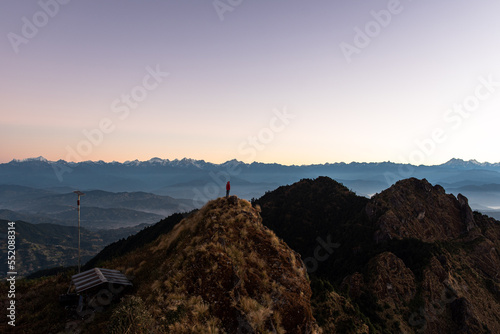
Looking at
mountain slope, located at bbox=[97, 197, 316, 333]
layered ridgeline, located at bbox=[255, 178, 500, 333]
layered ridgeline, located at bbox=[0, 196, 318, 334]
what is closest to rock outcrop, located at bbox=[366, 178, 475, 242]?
layered ridgeline, located at bbox=[255, 178, 500, 333]

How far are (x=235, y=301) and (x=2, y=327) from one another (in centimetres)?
1674

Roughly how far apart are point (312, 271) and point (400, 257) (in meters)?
21.2

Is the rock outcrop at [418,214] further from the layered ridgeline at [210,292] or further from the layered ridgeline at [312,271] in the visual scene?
the layered ridgeline at [210,292]

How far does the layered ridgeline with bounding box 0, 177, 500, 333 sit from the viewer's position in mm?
17500

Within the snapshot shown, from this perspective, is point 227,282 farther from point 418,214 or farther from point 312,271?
point 418,214

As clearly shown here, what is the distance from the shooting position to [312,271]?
64062mm

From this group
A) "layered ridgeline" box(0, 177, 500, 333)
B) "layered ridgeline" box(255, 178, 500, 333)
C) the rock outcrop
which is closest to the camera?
"layered ridgeline" box(0, 177, 500, 333)

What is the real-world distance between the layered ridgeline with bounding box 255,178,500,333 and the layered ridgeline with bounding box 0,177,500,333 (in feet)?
0.75

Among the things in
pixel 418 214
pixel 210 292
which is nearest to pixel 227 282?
pixel 210 292

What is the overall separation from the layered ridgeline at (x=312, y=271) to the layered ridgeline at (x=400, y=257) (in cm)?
23

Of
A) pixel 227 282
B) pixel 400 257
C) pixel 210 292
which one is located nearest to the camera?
pixel 210 292

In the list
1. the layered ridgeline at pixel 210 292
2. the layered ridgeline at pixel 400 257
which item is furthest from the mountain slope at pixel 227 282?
the layered ridgeline at pixel 400 257

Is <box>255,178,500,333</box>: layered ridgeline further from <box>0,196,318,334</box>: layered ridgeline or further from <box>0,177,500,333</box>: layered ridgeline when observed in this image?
<box>0,196,318,334</box>: layered ridgeline

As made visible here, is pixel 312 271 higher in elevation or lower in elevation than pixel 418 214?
lower
